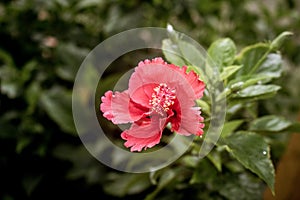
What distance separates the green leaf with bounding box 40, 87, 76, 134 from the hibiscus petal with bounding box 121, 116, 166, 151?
39 centimetres

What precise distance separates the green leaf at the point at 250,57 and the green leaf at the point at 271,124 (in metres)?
0.08

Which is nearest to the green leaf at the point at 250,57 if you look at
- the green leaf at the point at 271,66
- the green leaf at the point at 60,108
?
the green leaf at the point at 271,66

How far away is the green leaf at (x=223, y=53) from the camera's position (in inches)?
22.7

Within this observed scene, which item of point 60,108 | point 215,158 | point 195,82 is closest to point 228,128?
point 215,158

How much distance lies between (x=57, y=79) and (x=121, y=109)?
505mm

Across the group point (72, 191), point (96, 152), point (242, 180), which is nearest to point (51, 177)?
point (72, 191)

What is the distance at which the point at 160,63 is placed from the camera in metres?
0.45

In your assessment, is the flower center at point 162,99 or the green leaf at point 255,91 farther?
the green leaf at point 255,91

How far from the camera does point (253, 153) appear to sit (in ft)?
1.76

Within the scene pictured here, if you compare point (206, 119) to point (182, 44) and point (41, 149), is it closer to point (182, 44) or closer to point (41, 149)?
point (182, 44)

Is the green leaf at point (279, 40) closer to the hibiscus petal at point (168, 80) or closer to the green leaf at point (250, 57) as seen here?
the green leaf at point (250, 57)

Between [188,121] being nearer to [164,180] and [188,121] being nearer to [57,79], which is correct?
[164,180]

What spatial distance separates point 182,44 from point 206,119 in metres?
0.10

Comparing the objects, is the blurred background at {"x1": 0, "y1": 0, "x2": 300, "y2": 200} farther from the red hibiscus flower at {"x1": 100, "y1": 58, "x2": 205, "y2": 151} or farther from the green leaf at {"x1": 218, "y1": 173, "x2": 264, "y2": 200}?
the red hibiscus flower at {"x1": 100, "y1": 58, "x2": 205, "y2": 151}
